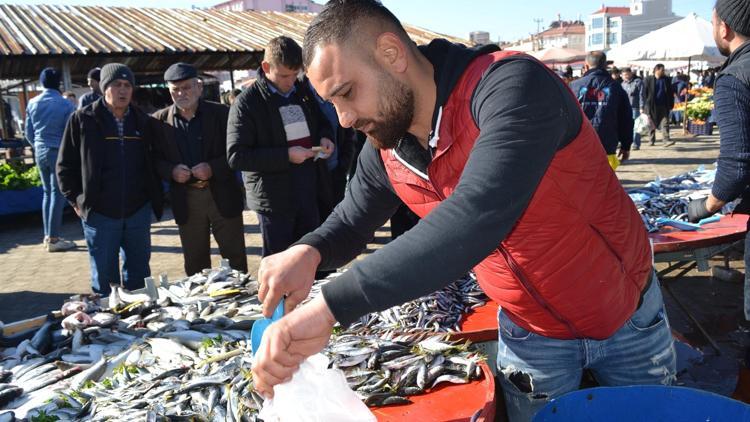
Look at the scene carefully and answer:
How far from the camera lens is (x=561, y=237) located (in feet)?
5.60

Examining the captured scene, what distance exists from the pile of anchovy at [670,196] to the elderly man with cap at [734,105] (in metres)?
1.57

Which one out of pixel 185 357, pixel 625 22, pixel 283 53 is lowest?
pixel 185 357

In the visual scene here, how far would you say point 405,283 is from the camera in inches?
49.7

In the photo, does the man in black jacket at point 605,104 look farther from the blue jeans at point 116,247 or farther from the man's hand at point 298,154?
the blue jeans at point 116,247

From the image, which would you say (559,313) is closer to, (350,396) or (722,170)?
(350,396)

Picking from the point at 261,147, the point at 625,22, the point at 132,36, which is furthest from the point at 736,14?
the point at 625,22

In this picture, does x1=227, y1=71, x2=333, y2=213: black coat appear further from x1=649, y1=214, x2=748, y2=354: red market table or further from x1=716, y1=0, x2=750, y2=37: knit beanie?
x1=716, y1=0, x2=750, y2=37: knit beanie

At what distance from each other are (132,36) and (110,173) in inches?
373

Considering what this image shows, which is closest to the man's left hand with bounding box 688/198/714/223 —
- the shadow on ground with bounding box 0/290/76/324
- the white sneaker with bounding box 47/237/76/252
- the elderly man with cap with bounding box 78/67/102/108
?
the shadow on ground with bounding box 0/290/76/324

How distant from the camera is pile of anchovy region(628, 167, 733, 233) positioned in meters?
5.22

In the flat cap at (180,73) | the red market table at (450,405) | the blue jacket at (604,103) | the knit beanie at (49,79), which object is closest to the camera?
the red market table at (450,405)

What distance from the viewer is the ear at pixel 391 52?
1562 mm

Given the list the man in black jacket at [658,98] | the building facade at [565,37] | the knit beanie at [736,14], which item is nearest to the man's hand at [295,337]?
the knit beanie at [736,14]

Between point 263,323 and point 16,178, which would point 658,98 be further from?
point 263,323
